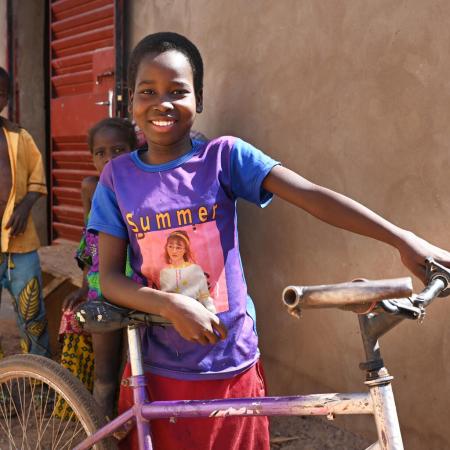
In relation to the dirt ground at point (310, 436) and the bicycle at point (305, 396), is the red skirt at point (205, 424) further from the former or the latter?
the dirt ground at point (310, 436)

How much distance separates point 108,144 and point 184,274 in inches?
54.1

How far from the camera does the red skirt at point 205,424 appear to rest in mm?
1865

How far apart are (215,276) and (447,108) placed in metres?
0.96

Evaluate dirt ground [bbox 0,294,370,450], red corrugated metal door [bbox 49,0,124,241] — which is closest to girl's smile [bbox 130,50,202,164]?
dirt ground [bbox 0,294,370,450]

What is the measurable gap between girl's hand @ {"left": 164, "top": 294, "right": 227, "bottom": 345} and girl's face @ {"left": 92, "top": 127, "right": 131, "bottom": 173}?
1.58 meters

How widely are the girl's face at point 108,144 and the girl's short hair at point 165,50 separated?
1.11m

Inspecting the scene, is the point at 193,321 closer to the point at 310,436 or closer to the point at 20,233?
the point at 310,436

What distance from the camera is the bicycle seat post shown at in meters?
1.77

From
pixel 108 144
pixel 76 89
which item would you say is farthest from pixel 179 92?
pixel 76 89

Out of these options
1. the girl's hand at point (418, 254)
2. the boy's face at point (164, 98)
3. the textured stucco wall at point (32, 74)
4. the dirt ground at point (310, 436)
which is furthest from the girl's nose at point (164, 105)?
the textured stucco wall at point (32, 74)

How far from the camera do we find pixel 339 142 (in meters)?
2.63

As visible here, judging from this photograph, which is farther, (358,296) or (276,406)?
(276,406)

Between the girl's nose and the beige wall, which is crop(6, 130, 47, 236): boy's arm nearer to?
the beige wall

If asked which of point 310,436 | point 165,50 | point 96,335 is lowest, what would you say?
point 310,436
